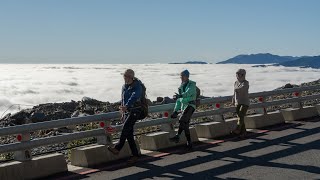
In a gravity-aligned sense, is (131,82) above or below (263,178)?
above

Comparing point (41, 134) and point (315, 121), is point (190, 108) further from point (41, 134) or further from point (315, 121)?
point (41, 134)

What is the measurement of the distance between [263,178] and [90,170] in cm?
296

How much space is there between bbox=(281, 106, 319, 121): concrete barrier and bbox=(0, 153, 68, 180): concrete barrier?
8313mm

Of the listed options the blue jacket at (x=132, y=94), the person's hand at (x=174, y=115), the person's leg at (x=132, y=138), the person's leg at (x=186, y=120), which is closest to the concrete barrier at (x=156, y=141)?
the person's hand at (x=174, y=115)

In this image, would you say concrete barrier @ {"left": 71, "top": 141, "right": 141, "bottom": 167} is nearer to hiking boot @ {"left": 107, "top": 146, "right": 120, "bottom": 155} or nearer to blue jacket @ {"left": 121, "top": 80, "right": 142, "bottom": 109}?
hiking boot @ {"left": 107, "top": 146, "right": 120, "bottom": 155}

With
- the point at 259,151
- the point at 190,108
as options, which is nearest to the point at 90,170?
the point at 190,108

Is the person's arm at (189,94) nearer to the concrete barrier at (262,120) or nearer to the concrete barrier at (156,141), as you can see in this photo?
the concrete barrier at (156,141)

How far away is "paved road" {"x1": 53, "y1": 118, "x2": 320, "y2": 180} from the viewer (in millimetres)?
7797

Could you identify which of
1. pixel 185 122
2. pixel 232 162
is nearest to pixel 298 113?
pixel 185 122

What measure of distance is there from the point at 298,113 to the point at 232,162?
6.61m

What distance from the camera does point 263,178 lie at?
748cm

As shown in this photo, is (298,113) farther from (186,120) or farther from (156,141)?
(156,141)

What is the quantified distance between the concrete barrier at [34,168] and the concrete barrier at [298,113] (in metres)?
8.31

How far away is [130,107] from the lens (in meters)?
8.78
